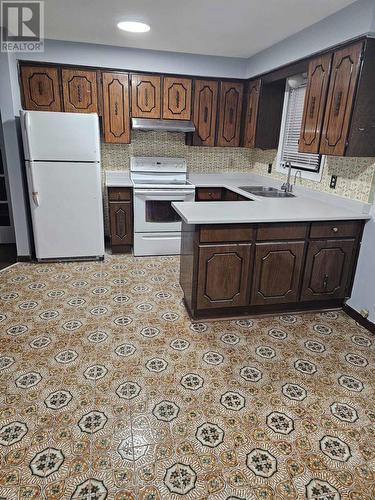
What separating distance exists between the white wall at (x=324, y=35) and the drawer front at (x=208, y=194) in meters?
1.44

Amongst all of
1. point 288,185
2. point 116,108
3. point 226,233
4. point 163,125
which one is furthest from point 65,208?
point 288,185

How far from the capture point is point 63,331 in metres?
2.53

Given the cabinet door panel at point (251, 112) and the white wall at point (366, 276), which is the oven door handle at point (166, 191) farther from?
the white wall at point (366, 276)

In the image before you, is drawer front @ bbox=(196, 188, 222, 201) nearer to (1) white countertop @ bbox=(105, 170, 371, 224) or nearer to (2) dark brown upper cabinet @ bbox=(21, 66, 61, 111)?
(1) white countertop @ bbox=(105, 170, 371, 224)

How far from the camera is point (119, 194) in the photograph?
395 cm

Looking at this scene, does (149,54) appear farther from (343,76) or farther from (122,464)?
(122,464)

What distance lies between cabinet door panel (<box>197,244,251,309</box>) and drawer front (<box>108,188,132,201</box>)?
5.94 feet

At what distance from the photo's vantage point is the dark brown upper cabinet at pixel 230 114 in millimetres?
4148

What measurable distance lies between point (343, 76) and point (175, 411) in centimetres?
257

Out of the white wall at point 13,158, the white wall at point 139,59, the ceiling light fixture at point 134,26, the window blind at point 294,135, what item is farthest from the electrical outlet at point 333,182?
the white wall at point 13,158

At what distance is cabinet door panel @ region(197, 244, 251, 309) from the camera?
254cm

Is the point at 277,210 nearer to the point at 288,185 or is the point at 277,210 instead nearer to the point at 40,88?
the point at 288,185

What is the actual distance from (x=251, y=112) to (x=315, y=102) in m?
1.39

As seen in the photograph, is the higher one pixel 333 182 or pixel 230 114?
pixel 230 114
